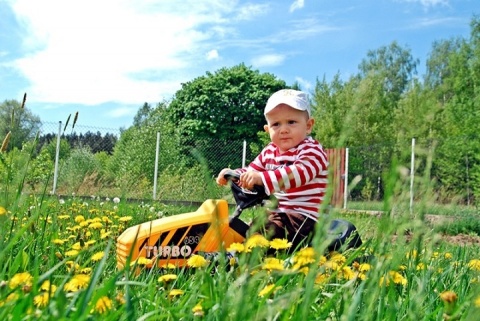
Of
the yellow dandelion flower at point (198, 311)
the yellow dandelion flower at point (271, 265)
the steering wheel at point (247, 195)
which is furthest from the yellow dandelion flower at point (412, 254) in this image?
the steering wheel at point (247, 195)

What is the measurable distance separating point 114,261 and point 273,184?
95cm

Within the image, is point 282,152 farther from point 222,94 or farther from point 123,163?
point 222,94

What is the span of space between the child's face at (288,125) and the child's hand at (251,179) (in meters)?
0.61

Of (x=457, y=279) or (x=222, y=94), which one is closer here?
(x=457, y=279)

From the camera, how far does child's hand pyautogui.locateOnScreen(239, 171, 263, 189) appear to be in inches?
109

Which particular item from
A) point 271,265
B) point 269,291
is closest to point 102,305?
point 269,291

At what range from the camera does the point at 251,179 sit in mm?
2785

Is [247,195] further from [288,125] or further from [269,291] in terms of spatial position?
[269,291]

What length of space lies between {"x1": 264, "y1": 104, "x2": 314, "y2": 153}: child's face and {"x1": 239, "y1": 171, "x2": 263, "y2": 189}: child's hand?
611 millimetres

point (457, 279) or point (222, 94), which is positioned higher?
point (222, 94)

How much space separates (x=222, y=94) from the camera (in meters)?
33.5

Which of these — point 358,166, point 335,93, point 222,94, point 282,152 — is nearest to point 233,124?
point 222,94

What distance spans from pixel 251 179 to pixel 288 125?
2.19 ft

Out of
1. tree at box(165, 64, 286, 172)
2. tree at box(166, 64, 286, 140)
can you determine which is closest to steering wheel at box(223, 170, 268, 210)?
tree at box(165, 64, 286, 172)
